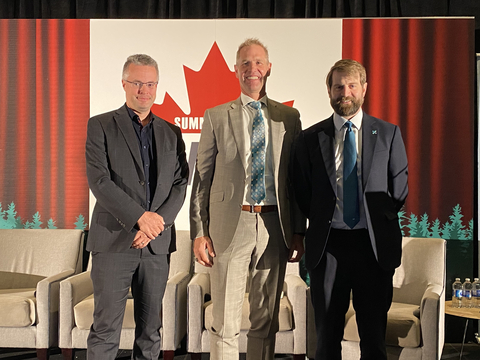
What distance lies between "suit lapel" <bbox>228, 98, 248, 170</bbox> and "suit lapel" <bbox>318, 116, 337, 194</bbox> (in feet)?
1.20

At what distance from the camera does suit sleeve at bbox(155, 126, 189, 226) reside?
2.30 m

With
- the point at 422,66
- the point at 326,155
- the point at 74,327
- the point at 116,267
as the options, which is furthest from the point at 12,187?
the point at 422,66

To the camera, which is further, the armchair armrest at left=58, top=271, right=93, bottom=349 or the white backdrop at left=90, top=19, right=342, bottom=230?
the white backdrop at left=90, top=19, right=342, bottom=230

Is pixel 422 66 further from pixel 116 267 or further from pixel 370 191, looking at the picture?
pixel 116 267

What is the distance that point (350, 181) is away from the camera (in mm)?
2178

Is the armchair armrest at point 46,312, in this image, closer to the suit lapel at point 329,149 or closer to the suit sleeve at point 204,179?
the suit sleeve at point 204,179

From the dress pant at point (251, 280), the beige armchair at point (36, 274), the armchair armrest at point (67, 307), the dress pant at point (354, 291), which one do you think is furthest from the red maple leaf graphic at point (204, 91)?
the dress pant at point (354, 291)

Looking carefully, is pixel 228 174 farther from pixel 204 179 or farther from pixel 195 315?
pixel 195 315

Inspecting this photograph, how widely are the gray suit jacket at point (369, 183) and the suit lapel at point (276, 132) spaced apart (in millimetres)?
96

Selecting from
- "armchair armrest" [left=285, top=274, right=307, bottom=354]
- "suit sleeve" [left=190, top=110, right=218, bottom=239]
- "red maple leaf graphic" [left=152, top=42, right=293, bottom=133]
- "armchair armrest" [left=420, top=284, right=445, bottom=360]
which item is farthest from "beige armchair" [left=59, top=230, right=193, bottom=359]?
"armchair armrest" [left=420, top=284, right=445, bottom=360]

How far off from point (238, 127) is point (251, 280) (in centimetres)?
75

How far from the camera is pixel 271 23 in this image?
3865 millimetres

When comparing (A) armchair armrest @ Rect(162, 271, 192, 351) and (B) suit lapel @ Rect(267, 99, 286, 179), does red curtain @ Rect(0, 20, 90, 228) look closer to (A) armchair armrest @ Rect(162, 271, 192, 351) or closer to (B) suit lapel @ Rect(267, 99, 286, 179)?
(A) armchair armrest @ Rect(162, 271, 192, 351)

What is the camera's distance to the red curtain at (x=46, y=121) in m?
3.93
